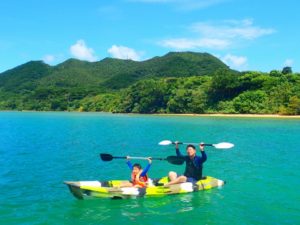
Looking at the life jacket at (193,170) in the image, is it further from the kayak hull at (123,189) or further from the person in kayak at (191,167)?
the kayak hull at (123,189)

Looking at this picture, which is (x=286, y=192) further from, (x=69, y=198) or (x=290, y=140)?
(x=290, y=140)

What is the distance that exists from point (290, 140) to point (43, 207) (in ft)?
84.6

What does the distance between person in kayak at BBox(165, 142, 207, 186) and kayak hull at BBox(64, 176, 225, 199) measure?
20 cm

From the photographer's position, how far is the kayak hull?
14.6 meters

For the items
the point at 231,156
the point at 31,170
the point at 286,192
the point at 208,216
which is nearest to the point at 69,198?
the point at 208,216

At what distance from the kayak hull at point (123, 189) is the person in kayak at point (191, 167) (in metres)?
0.20

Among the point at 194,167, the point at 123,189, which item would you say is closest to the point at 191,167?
the point at 194,167

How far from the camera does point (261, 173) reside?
20.8 metres

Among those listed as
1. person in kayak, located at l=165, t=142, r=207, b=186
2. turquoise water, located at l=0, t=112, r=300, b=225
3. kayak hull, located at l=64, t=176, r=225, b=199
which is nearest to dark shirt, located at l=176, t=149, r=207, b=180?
person in kayak, located at l=165, t=142, r=207, b=186

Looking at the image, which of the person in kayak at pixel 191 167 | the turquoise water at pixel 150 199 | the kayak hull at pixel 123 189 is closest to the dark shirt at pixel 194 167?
the person in kayak at pixel 191 167

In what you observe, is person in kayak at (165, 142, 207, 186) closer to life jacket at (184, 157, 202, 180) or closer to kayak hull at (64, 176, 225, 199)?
life jacket at (184, 157, 202, 180)

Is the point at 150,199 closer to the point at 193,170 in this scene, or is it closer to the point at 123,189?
the point at 123,189

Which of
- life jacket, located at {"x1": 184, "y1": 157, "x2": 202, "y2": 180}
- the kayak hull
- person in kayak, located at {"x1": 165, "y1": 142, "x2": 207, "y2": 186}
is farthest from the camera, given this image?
life jacket, located at {"x1": 184, "y1": 157, "x2": 202, "y2": 180}

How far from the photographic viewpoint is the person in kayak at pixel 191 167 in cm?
1600
